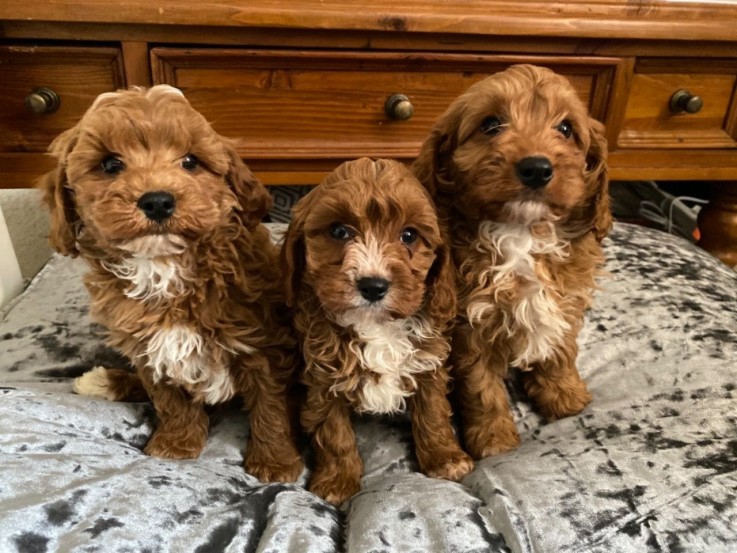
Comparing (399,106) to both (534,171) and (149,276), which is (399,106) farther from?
(149,276)

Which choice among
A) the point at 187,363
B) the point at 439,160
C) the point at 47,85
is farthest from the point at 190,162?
the point at 47,85

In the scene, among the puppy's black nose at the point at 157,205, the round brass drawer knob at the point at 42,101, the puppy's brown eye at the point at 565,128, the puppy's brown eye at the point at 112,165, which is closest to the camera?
the puppy's black nose at the point at 157,205

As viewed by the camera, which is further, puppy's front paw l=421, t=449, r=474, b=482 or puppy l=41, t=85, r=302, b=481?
puppy's front paw l=421, t=449, r=474, b=482

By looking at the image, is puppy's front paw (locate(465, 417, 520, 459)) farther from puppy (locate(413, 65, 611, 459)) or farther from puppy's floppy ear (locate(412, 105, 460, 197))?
puppy's floppy ear (locate(412, 105, 460, 197))

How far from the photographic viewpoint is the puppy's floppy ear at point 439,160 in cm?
182

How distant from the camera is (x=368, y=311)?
1532mm

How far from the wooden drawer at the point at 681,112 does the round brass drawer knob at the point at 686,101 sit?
0.09 ft

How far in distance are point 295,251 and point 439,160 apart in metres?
0.52

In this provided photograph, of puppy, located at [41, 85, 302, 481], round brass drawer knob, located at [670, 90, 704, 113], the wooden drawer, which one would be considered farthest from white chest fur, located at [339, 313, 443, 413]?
round brass drawer knob, located at [670, 90, 704, 113]

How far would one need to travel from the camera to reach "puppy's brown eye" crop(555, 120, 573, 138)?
5.61 ft

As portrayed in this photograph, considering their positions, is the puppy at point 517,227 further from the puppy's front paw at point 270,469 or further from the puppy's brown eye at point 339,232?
the puppy's front paw at point 270,469

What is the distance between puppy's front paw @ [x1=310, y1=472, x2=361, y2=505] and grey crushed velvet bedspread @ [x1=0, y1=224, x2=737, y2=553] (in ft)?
0.17

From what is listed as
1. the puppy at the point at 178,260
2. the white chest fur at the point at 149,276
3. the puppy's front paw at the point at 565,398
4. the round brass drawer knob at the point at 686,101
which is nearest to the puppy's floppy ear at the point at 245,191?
the puppy at the point at 178,260

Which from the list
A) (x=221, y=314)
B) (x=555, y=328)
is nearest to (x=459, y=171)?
(x=555, y=328)
